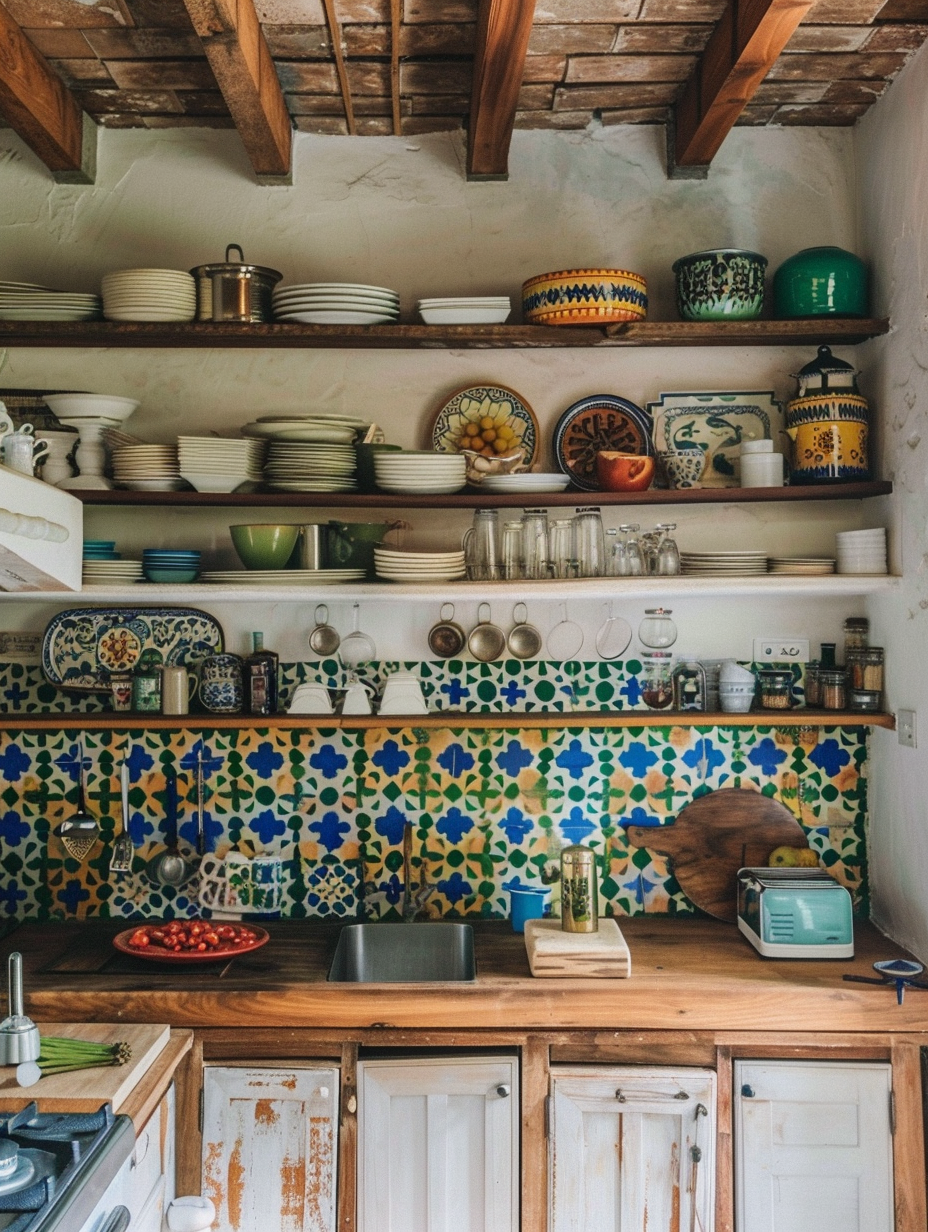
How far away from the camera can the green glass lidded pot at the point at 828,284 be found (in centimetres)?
303

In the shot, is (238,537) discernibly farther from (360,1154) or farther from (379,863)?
(360,1154)

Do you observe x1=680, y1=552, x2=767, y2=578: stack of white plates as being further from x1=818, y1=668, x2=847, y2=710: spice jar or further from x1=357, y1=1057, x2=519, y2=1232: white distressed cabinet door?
x1=357, y1=1057, x2=519, y2=1232: white distressed cabinet door

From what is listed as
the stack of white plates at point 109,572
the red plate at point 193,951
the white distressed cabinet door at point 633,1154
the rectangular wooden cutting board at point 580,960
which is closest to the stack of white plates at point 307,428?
the stack of white plates at point 109,572

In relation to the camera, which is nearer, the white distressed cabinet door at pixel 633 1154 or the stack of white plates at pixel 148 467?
the white distressed cabinet door at pixel 633 1154

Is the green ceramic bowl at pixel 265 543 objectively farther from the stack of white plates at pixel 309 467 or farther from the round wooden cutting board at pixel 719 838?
the round wooden cutting board at pixel 719 838

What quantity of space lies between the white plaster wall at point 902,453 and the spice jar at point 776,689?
289 mm

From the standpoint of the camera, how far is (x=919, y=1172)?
2.54 m

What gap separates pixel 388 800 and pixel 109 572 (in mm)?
1065

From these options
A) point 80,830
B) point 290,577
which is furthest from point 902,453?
→ point 80,830

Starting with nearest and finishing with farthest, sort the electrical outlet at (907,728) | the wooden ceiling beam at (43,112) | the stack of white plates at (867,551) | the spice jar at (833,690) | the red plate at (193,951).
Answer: the wooden ceiling beam at (43,112)
the red plate at (193,951)
the electrical outlet at (907,728)
the stack of white plates at (867,551)
the spice jar at (833,690)

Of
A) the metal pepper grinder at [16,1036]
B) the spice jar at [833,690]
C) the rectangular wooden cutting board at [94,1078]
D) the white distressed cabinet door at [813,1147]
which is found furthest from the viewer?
the spice jar at [833,690]

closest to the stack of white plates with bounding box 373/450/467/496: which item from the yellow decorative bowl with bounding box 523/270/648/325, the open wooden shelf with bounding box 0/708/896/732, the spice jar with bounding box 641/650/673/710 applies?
the yellow decorative bowl with bounding box 523/270/648/325

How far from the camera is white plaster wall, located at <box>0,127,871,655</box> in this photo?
3250 millimetres

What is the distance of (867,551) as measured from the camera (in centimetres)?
299
